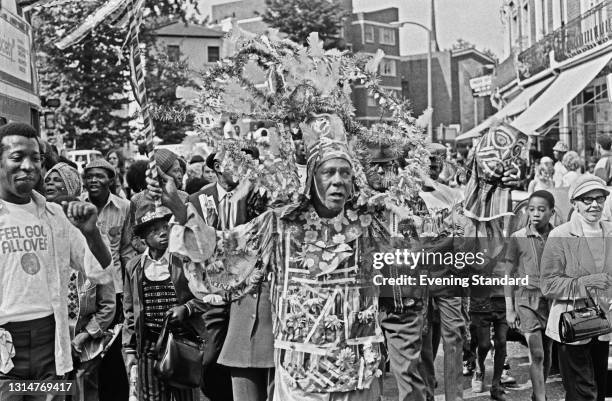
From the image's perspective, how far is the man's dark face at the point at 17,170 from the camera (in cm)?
511

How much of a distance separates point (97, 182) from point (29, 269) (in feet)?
10.1

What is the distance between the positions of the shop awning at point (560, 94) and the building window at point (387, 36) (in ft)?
166

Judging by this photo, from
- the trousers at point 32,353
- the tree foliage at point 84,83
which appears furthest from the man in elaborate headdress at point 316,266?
the tree foliage at point 84,83

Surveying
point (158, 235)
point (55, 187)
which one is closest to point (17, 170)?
point (158, 235)

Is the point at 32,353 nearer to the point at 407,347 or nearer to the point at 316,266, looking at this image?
the point at 316,266

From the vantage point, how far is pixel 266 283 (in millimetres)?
5918

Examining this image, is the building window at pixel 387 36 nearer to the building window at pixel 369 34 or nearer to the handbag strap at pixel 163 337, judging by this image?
the building window at pixel 369 34

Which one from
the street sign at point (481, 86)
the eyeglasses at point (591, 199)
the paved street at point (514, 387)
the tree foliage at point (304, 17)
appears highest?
the tree foliage at point (304, 17)

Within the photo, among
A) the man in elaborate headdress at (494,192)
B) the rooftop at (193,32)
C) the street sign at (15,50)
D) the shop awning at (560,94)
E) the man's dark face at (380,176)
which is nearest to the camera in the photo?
the man's dark face at (380,176)

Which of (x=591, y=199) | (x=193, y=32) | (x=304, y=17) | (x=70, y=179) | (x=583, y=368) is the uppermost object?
(x=193, y=32)

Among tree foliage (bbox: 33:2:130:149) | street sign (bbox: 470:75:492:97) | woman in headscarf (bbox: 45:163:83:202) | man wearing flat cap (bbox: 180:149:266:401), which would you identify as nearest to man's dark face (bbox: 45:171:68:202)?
woman in headscarf (bbox: 45:163:83:202)

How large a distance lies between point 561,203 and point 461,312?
9.93 ft

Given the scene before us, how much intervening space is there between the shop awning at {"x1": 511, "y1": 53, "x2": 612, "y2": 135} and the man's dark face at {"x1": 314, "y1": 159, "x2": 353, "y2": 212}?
16588 mm

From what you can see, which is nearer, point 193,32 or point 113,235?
point 113,235
